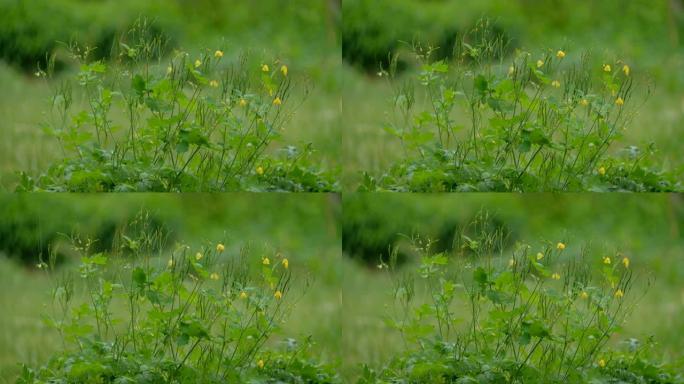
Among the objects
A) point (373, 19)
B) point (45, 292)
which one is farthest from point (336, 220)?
point (45, 292)

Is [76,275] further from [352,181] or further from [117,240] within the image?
[352,181]

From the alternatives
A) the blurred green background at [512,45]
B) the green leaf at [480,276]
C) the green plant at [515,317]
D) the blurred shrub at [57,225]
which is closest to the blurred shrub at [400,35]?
the blurred green background at [512,45]

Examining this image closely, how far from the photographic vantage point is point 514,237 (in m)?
4.54

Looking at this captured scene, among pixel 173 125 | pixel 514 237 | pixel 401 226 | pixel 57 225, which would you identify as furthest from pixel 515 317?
pixel 57 225

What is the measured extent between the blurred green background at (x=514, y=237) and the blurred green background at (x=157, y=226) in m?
0.11

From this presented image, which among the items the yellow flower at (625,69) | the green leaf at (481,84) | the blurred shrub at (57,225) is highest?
the yellow flower at (625,69)

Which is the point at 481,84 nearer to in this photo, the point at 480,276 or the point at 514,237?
the point at 514,237

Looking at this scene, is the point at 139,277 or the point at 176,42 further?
the point at 176,42

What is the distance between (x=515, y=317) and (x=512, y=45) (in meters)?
1.10

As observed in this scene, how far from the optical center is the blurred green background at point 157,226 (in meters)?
4.48

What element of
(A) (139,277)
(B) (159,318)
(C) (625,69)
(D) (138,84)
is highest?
(C) (625,69)

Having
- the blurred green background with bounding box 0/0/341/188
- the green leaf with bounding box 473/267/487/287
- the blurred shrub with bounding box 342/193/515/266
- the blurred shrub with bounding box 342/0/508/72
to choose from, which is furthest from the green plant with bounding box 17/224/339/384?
the blurred shrub with bounding box 342/0/508/72

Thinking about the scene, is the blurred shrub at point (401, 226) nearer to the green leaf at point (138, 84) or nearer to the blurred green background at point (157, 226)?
the blurred green background at point (157, 226)

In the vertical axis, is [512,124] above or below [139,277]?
above
